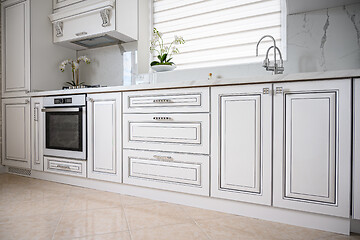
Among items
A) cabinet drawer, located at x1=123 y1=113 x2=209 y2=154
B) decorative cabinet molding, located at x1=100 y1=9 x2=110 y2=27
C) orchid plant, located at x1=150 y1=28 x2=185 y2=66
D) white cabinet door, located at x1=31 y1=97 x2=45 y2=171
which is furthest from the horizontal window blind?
white cabinet door, located at x1=31 y1=97 x2=45 y2=171

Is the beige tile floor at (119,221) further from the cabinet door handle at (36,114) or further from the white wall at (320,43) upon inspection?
the white wall at (320,43)

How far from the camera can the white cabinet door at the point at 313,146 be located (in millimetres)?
1396

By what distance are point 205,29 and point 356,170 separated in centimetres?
187

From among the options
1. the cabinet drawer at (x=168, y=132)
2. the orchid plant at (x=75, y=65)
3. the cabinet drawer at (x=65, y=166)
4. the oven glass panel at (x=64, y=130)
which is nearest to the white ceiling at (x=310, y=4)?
the cabinet drawer at (x=168, y=132)

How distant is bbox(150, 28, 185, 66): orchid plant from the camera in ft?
8.74

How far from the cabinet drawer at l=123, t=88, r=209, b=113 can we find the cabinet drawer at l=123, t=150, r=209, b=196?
0.34 metres

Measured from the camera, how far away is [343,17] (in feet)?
6.26

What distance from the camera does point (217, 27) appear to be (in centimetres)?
257

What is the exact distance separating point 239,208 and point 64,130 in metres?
1.77

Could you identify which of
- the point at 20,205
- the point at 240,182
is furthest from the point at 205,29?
the point at 20,205

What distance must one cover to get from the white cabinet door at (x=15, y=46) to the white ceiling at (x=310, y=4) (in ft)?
8.73

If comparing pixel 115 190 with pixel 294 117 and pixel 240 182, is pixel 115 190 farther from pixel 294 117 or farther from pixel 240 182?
pixel 294 117

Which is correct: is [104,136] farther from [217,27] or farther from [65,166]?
[217,27]

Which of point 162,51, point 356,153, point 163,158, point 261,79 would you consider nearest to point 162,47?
point 162,51
